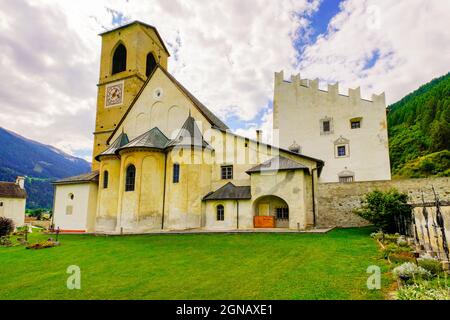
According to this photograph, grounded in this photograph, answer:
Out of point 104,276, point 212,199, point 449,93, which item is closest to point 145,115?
point 212,199

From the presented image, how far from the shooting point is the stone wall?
797 inches

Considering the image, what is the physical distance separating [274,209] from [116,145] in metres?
14.6

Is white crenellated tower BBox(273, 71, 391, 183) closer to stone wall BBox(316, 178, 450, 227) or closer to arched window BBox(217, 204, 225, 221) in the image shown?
stone wall BBox(316, 178, 450, 227)

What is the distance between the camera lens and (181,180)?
22266 mm

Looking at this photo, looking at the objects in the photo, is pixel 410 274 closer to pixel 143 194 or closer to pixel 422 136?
pixel 143 194

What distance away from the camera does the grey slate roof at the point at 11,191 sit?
4841cm

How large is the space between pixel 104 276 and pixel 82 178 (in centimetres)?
2009

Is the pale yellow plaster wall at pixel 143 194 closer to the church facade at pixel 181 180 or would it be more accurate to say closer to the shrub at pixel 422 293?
the church facade at pixel 181 180

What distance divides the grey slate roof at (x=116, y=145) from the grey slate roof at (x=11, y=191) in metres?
32.9

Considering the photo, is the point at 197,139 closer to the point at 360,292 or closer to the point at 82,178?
the point at 82,178

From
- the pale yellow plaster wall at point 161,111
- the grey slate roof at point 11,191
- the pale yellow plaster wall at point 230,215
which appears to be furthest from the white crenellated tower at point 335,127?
the grey slate roof at point 11,191
